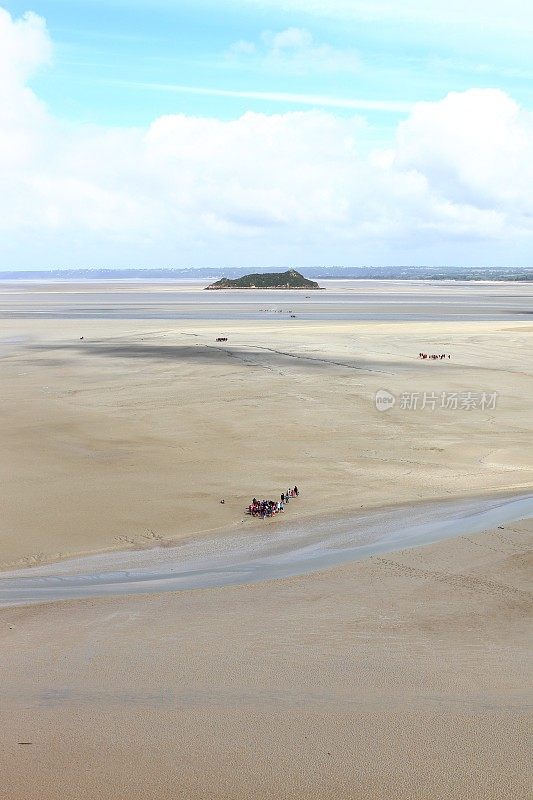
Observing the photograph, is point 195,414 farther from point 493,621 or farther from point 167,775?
point 167,775

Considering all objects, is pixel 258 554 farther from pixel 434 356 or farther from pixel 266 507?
pixel 434 356

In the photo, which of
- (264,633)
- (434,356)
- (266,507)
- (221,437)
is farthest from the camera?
(434,356)

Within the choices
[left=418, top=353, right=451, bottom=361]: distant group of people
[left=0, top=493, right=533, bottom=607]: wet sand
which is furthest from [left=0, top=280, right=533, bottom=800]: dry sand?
[left=418, top=353, right=451, bottom=361]: distant group of people

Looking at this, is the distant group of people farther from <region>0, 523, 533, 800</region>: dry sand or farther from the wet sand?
<region>0, 523, 533, 800</region>: dry sand

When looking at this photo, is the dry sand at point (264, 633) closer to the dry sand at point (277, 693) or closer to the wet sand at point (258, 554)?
the dry sand at point (277, 693)

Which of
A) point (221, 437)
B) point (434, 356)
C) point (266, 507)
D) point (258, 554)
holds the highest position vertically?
point (434, 356)

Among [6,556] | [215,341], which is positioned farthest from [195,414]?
[215,341]

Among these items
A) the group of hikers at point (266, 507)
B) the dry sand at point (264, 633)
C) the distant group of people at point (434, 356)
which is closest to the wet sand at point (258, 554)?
the dry sand at point (264, 633)

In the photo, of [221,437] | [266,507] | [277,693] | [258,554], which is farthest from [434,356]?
[277,693]

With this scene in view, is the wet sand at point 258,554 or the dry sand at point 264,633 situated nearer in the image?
the dry sand at point 264,633

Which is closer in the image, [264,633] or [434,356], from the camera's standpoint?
[264,633]
